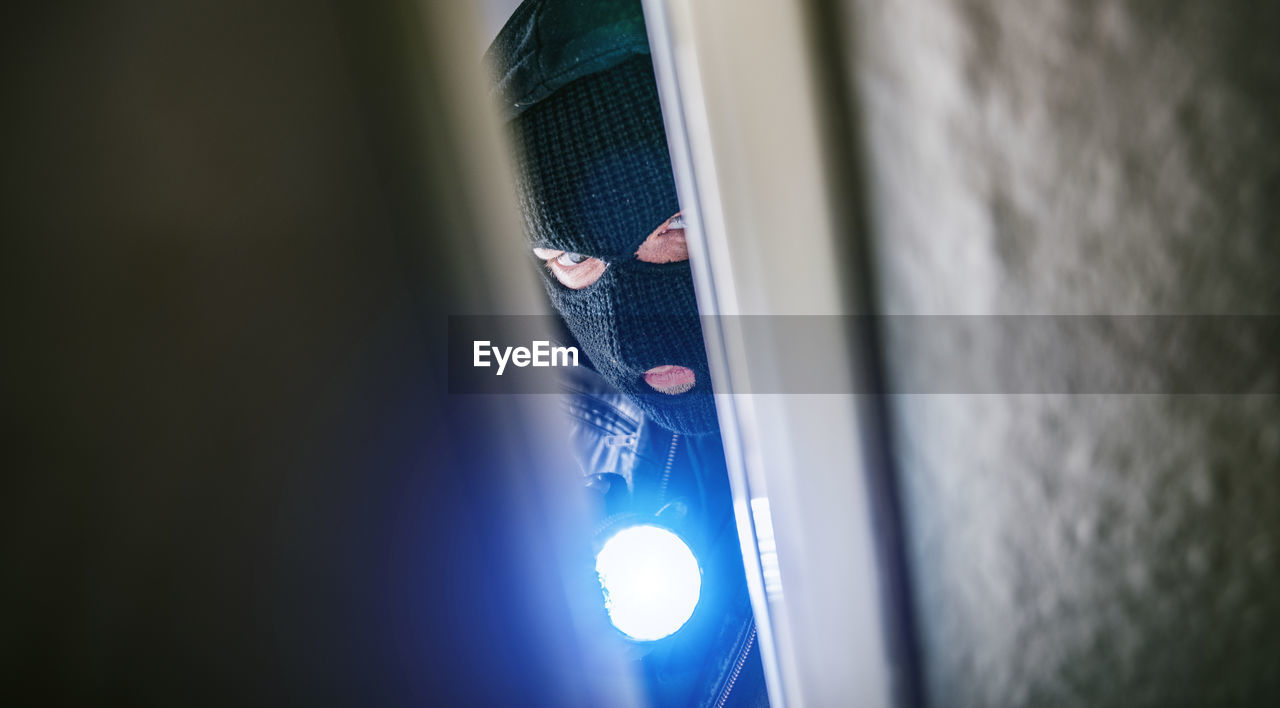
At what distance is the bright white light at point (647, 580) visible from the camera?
943 millimetres

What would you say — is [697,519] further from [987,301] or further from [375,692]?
[987,301]

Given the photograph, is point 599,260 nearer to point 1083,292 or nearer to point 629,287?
point 629,287

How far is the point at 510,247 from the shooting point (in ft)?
2.90

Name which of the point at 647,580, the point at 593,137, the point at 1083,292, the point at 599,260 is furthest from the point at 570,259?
the point at 1083,292

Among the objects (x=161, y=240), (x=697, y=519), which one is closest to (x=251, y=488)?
(x=161, y=240)

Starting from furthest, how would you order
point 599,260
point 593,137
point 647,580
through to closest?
point 647,580 < point 599,260 < point 593,137

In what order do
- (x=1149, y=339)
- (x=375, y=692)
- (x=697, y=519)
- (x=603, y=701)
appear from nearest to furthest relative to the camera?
1. (x=1149, y=339)
2. (x=375, y=692)
3. (x=603, y=701)
4. (x=697, y=519)

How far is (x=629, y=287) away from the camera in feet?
2.79

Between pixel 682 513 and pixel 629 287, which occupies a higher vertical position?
pixel 629 287

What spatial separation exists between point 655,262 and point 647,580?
438mm

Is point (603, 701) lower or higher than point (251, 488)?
lower

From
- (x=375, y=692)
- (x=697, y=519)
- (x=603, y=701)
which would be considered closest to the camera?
(x=375, y=692)

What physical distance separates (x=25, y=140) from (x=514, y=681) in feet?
2.29

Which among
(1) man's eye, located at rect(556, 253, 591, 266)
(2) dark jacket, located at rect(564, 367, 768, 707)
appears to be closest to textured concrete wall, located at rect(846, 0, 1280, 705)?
(1) man's eye, located at rect(556, 253, 591, 266)
